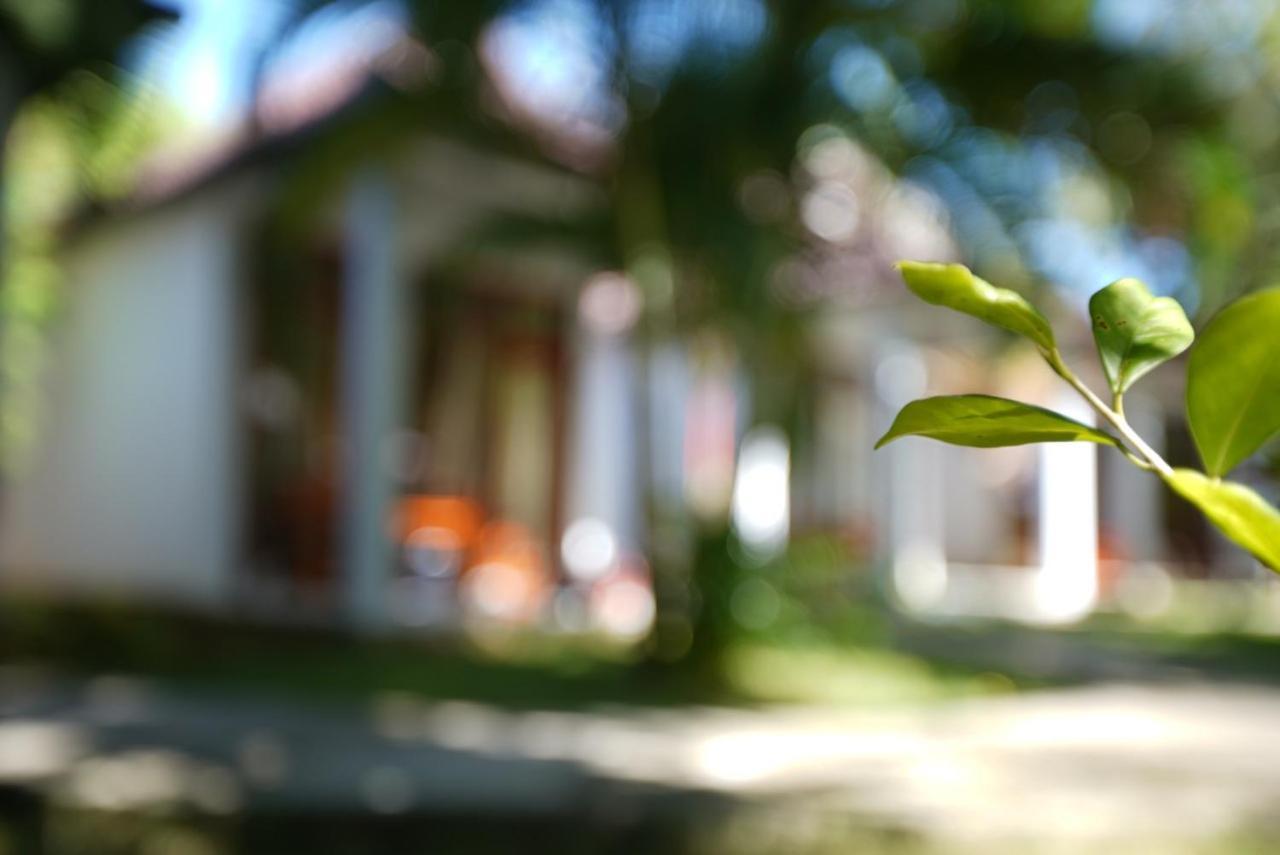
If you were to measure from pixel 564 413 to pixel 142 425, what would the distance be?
3.75m

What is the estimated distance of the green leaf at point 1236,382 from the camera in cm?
60

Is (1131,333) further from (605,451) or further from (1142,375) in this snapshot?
(605,451)

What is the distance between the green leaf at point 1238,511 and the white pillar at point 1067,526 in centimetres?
1558

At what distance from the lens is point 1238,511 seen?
60 cm

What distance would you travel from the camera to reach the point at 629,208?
26.0ft

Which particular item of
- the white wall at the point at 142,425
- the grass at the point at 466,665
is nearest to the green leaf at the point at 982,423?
the grass at the point at 466,665

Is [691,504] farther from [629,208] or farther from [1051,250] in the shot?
[1051,250]

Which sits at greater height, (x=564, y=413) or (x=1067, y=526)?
(x=564, y=413)

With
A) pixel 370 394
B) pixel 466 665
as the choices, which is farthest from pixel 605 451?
pixel 466 665

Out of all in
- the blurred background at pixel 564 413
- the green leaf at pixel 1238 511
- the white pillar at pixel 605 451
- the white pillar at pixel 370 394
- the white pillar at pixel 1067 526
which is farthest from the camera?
the white pillar at pixel 1067 526

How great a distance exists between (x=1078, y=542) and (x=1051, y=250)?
8.77m

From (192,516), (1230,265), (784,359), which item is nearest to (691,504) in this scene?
(784,359)

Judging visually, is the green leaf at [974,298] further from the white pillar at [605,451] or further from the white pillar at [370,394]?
the white pillar at [605,451]

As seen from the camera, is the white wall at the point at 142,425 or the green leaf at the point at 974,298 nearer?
the green leaf at the point at 974,298
